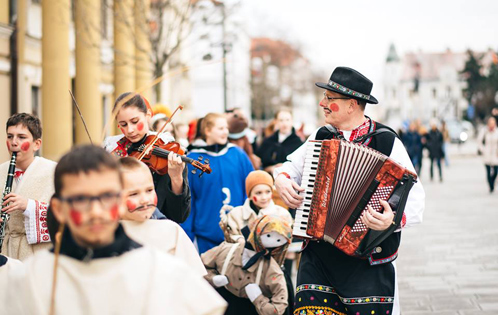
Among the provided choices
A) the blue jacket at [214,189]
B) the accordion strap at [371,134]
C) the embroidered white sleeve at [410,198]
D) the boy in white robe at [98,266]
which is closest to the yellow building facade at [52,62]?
the blue jacket at [214,189]

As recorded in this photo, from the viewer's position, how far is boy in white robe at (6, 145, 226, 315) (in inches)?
108

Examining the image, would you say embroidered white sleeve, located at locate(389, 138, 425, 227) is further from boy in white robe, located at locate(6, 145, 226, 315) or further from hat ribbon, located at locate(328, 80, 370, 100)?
boy in white robe, located at locate(6, 145, 226, 315)

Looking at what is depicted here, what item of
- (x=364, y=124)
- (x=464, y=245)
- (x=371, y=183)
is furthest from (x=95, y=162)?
(x=464, y=245)

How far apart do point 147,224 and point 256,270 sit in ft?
8.68

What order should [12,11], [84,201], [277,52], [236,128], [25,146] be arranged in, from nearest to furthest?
1. [84,201]
2. [25,146]
3. [236,128]
4. [12,11]
5. [277,52]

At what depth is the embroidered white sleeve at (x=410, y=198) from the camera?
4.86 meters

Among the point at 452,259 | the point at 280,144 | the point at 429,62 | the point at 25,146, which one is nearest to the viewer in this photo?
the point at 25,146

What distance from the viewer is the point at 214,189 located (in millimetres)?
8039

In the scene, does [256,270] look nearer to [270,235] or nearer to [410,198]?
[270,235]

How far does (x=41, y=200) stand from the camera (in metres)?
5.49

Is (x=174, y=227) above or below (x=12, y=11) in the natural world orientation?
below

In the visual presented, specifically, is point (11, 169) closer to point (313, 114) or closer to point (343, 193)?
point (343, 193)

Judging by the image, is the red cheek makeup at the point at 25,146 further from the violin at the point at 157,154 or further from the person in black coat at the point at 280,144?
the person in black coat at the point at 280,144

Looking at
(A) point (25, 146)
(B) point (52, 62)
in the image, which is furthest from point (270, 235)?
(B) point (52, 62)
